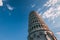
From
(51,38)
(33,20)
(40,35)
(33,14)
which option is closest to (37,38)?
(40,35)

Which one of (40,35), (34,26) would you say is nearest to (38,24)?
(34,26)

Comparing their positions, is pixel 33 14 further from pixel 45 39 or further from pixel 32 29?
pixel 45 39

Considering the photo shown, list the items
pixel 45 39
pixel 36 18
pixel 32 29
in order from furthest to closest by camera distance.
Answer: pixel 36 18, pixel 32 29, pixel 45 39

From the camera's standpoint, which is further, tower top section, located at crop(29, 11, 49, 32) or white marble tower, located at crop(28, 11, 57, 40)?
tower top section, located at crop(29, 11, 49, 32)

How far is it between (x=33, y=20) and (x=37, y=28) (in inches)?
231

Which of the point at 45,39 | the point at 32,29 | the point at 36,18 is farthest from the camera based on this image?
the point at 36,18

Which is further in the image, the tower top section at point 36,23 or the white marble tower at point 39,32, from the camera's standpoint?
the tower top section at point 36,23

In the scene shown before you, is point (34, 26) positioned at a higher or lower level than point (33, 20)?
lower

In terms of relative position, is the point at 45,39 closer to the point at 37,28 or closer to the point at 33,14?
the point at 37,28

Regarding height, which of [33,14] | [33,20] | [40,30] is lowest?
[40,30]

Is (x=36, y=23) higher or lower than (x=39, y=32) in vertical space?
higher

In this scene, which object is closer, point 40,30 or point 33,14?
point 40,30

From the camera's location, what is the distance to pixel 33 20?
190 feet

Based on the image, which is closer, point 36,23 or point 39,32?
point 39,32
